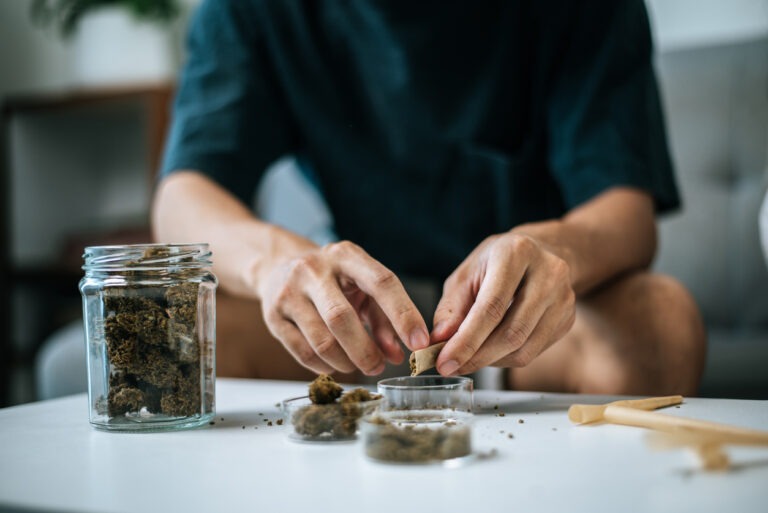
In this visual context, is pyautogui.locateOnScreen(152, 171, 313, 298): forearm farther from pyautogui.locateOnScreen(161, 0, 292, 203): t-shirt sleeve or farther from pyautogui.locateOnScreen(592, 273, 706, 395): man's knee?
pyautogui.locateOnScreen(592, 273, 706, 395): man's knee

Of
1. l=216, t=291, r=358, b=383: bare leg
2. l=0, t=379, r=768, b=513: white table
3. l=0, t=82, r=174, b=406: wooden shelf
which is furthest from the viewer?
l=0, t=82, r=174, b=406: wooden shelf

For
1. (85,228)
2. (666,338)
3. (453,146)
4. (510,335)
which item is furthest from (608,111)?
(85,228)

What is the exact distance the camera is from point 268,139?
1.24 m

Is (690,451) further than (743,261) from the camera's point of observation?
No

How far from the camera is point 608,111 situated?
3.59ft

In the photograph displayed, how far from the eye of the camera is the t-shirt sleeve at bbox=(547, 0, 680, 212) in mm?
1062

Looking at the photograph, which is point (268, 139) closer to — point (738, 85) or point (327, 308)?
point (327, 308)

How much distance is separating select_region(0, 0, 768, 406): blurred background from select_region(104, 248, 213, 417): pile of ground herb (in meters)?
0.85

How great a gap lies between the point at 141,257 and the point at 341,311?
0.55 ft

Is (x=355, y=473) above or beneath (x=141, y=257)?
beneath

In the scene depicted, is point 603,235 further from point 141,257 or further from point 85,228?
point 85,228

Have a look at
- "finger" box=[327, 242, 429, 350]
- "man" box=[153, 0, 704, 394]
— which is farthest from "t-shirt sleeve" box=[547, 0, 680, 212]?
"finger" box=[327, 242, 429, 350]

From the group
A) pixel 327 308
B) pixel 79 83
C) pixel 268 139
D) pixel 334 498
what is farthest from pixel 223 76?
pixel 79 83

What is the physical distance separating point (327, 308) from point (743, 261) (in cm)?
115
